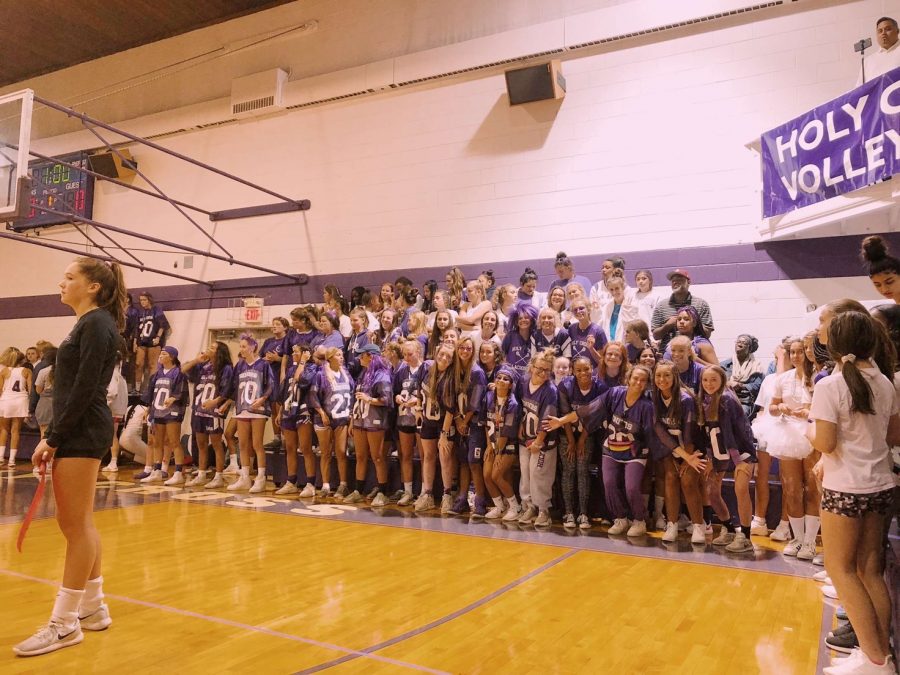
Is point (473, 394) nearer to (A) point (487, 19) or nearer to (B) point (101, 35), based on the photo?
(A) point (487, 19)

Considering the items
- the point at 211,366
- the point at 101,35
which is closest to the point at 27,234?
the point at 101,35

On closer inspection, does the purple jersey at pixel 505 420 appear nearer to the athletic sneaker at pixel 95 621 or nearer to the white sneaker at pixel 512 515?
the white sneaker at pixel 512 515

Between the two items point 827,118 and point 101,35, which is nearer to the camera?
point 827,118

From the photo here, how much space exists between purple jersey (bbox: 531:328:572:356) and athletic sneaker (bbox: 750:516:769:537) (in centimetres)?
207

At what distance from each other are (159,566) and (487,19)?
7.48 meters

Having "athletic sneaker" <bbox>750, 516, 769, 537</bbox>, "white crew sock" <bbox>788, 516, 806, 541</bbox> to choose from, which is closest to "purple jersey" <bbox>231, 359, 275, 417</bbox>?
"athletic sneaker" <bbox>750, 516, 769, 537</bbox>

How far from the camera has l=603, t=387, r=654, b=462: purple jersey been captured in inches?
197

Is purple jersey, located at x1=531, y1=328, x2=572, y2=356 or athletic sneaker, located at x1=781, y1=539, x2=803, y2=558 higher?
purple jersey, located at x1=531, y1=328, x2=572, y2=356

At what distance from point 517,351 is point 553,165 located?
2891 millimetres

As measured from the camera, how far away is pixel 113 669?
2393 mm

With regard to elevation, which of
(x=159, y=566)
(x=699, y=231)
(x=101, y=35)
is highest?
(x=101, y=35)

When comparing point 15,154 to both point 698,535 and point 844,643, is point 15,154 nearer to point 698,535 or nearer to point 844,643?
point 698,535

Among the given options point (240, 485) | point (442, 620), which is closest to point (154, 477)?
point (240, 485)

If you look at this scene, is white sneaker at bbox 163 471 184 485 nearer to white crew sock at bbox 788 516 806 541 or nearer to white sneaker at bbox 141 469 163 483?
white sneaker at bbox 141 469 163 483
